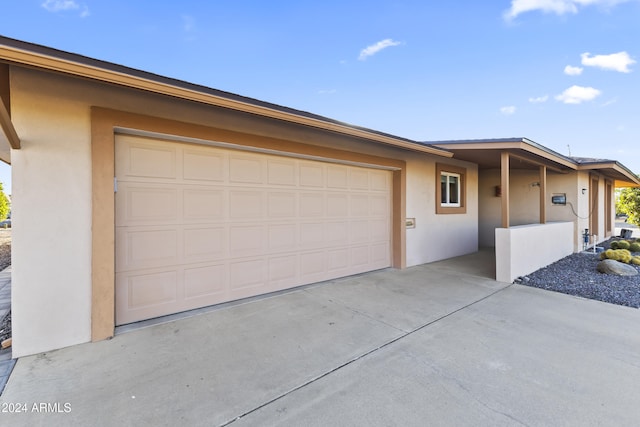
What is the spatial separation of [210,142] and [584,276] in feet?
24.8

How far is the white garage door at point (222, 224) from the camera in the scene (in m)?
3.47

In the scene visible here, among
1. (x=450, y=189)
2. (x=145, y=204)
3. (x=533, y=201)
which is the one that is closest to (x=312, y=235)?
(x=145, y=204)

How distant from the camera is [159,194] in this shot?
3.62 meters

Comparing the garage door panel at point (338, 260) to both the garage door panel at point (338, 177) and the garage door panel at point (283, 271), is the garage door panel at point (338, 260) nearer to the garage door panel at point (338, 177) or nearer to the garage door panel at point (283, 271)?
the garage door panel at point (283, 271)

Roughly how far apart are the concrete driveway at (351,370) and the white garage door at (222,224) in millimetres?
512

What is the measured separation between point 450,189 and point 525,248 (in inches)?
105

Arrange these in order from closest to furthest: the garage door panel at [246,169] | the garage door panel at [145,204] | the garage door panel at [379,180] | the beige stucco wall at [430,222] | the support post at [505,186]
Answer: the garage door panel at [145,204]
the garage door panel at [246,169]
the support post at [505,186]
the garage door panel at [379,180]
the beige stucco wall at [430,222]

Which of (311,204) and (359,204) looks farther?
(359,204)

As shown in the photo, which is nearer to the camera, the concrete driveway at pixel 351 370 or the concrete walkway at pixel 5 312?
the concrete driveway at pixel 351 370

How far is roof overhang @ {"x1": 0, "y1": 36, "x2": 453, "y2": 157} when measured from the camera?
82.3 inches

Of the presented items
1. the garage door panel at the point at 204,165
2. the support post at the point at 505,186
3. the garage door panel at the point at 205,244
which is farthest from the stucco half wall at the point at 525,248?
the garage door panel at the point at 204,165

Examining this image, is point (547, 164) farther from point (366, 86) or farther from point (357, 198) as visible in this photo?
point (366, 86)

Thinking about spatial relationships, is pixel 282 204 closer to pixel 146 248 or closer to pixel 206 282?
pixel 206 282

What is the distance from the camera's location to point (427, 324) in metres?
3.47
